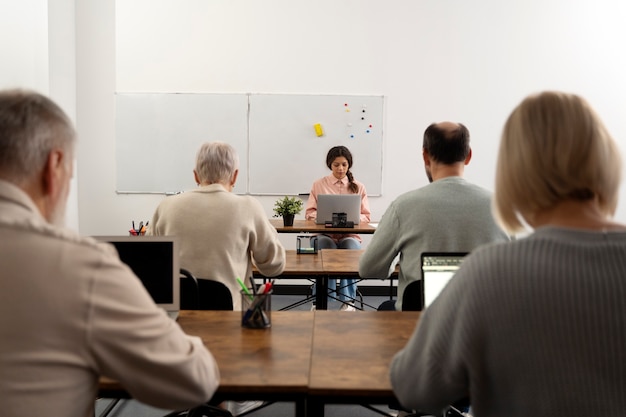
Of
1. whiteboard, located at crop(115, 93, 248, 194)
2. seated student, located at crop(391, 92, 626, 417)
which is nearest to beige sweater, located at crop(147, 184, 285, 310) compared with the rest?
seated student, located at crop(391, 92, 626, 417)

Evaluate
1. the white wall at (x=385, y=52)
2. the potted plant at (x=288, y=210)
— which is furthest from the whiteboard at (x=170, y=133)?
the potted plant at (x=288, y=210)

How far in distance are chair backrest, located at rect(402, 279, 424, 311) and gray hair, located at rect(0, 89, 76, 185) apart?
1.41 m

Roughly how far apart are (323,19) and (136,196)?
2.62 meters

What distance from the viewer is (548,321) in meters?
0.95

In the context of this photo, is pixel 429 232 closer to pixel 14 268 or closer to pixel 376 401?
pixel 376 401

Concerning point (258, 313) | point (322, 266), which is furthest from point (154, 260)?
point (322, 266)

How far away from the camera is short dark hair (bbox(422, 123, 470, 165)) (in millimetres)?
2268

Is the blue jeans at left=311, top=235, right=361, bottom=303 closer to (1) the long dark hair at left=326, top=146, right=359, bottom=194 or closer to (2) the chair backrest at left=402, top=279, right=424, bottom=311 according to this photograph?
(1) the long dark hair at left=326, top=146, right=359, bottom=194

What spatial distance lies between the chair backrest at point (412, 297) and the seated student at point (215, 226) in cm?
72

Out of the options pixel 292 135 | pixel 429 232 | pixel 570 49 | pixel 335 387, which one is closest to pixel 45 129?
pixel 335 387

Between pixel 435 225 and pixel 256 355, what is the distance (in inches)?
38.4

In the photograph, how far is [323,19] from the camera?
549 cm

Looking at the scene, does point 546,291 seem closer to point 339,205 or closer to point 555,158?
point 555,158

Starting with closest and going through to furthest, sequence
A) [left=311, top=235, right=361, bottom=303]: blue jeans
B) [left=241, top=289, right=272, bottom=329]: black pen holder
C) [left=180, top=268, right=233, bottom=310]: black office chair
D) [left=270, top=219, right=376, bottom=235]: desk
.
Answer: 1. [left=241, top=289, right=272, bottom=329]: black pen holder
2. [left=180, top=268, right=233, bottom=310]: black office chair
3. [left=270, top=219, right=376, bottom=235]: desk
4. [left=311, top=235, right=361, bottom=303]: blue jeans
